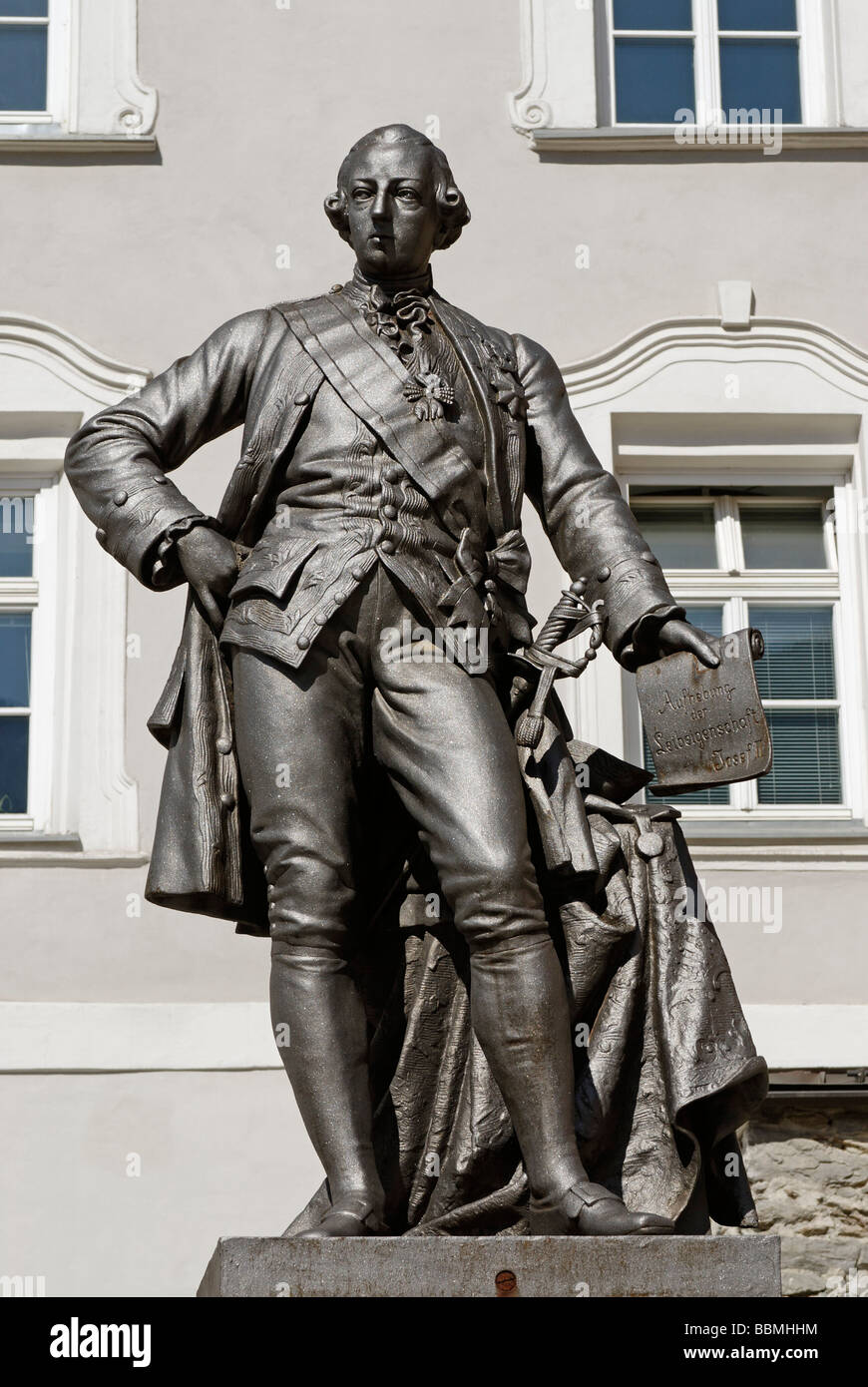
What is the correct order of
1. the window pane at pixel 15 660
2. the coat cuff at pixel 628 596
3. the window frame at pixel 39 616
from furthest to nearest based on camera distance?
the window pane at pixel 15 660 → the window frame at pixel 39 616 → the coat cuff at pixel 628 596

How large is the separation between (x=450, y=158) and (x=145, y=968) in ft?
11.6

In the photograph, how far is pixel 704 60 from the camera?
11.4m

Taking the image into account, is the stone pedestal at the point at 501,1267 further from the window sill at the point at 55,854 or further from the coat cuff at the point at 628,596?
the window sill at the point at 55,854

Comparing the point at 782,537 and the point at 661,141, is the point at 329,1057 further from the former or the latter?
the point at 661,141

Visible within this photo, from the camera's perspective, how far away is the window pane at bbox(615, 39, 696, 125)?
11.3 m

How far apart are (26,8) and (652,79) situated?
8.77ft

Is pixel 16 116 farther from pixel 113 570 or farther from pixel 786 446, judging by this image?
pixel 786 446

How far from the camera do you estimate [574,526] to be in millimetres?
5863

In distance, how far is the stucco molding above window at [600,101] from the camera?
36.2ft

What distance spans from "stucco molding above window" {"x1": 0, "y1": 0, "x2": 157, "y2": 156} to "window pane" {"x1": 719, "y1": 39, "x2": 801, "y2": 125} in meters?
2.45

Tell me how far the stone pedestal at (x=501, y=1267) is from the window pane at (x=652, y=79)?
289 inches

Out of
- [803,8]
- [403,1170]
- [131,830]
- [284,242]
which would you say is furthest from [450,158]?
[403,1170]

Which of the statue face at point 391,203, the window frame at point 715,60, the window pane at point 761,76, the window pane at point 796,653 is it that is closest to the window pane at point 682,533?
the window pane at point 796,653

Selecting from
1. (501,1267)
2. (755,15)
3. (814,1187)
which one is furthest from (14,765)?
(501,1267)
